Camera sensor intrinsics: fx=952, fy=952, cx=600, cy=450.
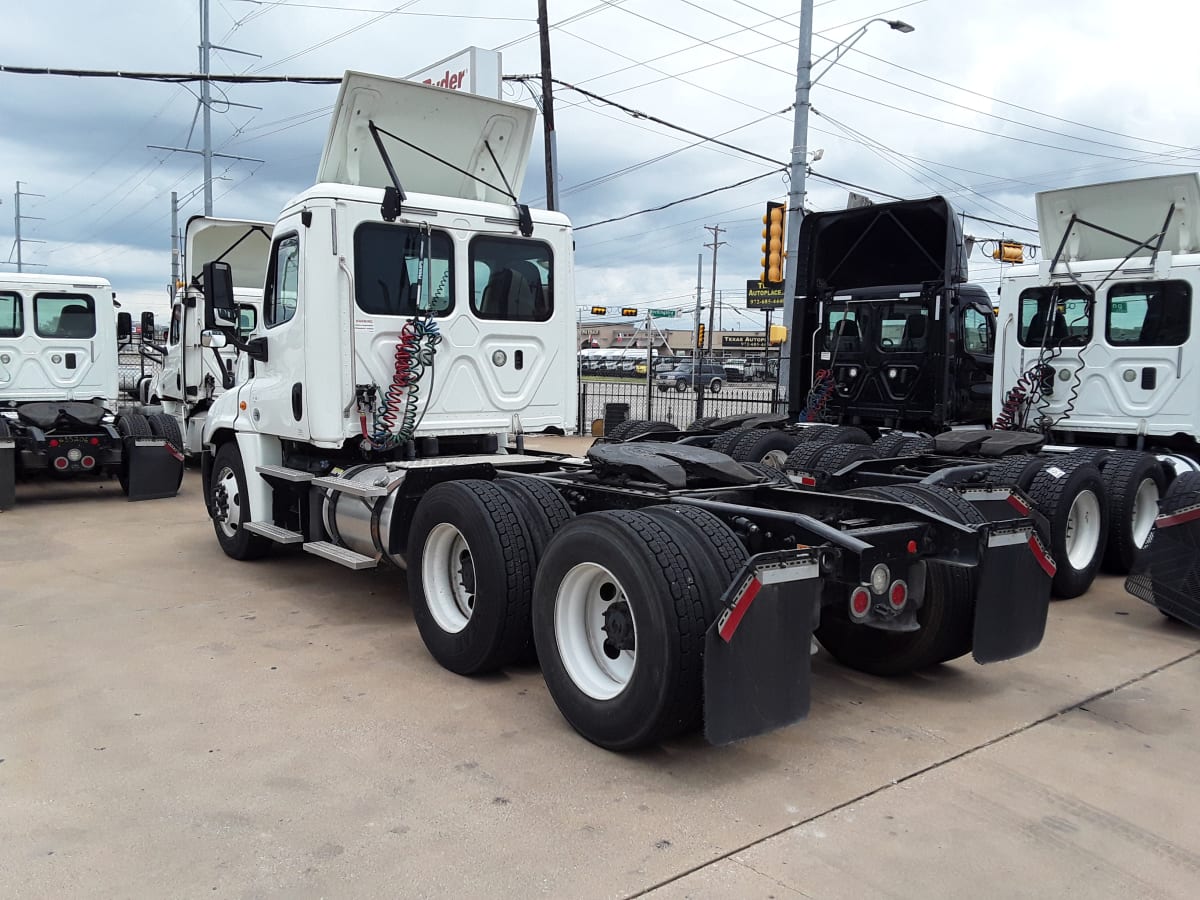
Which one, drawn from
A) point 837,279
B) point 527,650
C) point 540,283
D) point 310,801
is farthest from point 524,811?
point 837,279

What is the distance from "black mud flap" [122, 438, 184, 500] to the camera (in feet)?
37.9

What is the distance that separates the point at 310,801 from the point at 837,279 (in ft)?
30.5

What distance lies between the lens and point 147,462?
11664 mm

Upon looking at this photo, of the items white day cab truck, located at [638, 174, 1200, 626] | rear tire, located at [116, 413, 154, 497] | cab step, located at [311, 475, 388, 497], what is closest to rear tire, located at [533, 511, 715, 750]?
cab step, located at [311, 475, 388, 497]

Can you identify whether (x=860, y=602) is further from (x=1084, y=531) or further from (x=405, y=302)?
(x=1084, y=531)

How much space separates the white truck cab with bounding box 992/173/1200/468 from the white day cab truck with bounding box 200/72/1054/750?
12.7ft

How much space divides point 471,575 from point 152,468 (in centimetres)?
794

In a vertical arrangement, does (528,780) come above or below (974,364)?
below

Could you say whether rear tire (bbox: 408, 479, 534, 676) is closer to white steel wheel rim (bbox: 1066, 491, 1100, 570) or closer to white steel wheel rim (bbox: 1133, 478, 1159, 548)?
white steel wheel rim (bbox: 1066, 491, 1100, 570)

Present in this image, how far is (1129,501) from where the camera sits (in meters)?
7.47

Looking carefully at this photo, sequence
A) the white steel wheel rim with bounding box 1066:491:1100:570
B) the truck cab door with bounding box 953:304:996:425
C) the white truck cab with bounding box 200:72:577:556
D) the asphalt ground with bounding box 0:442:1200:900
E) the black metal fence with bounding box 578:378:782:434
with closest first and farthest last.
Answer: the asphalt ground with bounding box 0:442:1200:900 → the white truck cab with bounding box 200:72:577:556 → the white steel wheel rim with bounding box 1066:491:1100:570 → the truck cab door with bounding box 953:304:996:425 → the black metal fence with bounding box 578:378:782:434

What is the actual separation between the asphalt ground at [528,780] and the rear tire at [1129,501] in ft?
4.95

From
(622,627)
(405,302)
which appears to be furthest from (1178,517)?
(405,302)

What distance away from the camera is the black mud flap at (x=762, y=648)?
3648mm
